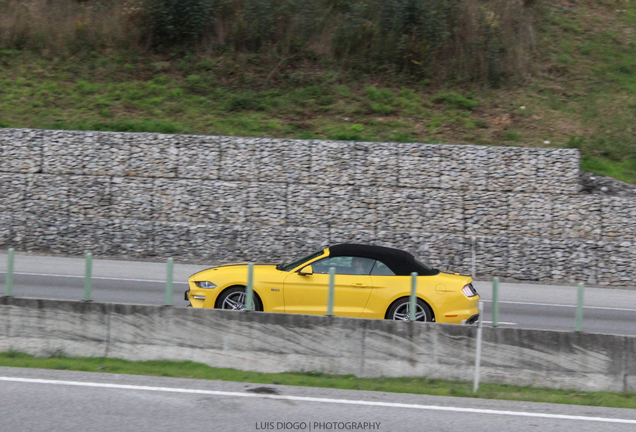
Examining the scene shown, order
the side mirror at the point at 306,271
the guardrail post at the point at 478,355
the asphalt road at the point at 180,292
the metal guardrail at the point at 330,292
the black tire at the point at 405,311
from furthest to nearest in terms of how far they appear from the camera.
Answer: the asphalt road at the point at 180,292, the side mirror at the point at 306,271, the black tire at the point at 405,311, the metal guardrail at the point at 330,292, the guardrail post at the point at 478,355

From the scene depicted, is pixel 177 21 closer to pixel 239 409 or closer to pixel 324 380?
pixel 324 380

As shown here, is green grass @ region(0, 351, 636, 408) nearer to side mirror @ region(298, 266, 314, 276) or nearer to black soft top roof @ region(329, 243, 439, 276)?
side mirror @ region(298, 266, 314, 276)

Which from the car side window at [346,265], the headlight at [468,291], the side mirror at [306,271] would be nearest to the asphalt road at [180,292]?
the headlight at [468,291]

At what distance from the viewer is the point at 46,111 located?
23.8 metres

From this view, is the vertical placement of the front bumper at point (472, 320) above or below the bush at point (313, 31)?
below

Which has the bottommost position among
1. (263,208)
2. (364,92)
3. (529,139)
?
(263,208)

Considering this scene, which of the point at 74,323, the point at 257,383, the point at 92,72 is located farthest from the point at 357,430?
the point at 92,72

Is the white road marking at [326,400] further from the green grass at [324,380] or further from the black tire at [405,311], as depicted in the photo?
the black tire at [405,311]

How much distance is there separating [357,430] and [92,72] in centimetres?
2361

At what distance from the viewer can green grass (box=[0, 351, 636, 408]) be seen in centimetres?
826

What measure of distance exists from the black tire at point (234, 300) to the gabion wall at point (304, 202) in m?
8.91

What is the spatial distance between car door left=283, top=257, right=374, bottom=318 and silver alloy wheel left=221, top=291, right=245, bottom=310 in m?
0.70

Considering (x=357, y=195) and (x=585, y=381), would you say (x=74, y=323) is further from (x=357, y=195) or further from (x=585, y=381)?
(x=357, y=195)

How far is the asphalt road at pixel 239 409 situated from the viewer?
6.54 metres
